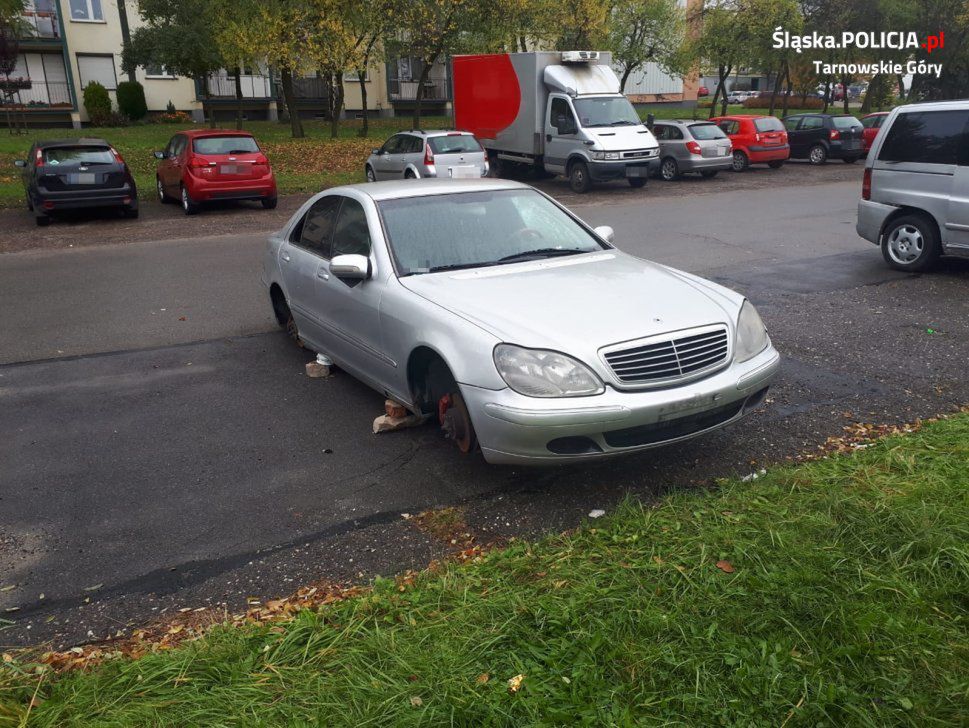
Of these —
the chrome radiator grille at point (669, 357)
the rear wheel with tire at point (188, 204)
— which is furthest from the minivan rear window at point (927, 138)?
the rear wheel with tire at point (188, 204)

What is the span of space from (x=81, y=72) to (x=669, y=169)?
100 feet

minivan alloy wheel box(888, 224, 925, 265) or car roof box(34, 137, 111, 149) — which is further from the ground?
car roof box(34, 137, 111, 149)

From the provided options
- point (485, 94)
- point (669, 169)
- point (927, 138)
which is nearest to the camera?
point (927, 138)

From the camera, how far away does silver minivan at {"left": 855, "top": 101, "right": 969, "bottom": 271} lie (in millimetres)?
9203

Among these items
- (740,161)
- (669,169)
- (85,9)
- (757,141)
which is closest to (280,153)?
(669,169)

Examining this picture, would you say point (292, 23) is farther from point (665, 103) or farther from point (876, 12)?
point (665, 103)

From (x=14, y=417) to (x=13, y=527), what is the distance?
1861 mm

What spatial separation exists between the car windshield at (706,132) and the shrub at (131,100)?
87.9ft

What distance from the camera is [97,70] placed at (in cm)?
4053

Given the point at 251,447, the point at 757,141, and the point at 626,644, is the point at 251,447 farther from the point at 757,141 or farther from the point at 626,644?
the point at 757,141

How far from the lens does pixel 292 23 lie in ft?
82.0

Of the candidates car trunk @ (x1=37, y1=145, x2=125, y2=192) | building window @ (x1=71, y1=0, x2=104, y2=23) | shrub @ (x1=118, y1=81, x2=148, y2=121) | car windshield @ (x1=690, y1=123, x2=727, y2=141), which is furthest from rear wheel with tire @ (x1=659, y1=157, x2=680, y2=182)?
building window @ (x1=71, y1=0, x2=104, y2=23)

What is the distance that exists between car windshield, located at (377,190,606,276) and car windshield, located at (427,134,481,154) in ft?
44.1

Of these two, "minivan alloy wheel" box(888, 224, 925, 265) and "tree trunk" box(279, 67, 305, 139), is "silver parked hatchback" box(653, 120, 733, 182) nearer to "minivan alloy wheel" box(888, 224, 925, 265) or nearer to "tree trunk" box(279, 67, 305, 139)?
"tree trunk" box(279, 67, 305, 139)
